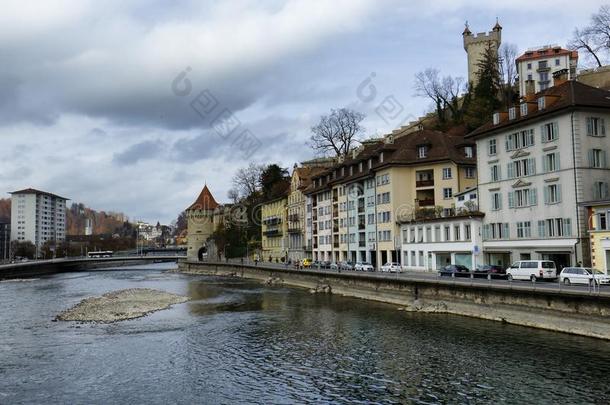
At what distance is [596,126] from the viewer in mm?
44312

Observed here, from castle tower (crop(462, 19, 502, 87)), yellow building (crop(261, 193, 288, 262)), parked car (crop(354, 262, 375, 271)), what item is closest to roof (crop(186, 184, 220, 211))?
yellow building (crop(261, 193, 288, 262))

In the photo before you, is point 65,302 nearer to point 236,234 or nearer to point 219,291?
point 219,291

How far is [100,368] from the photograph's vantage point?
85.1ft

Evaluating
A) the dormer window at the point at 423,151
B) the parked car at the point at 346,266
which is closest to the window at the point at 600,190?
the dormer window at the point at 423,151

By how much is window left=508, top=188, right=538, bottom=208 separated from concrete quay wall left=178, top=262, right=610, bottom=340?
39.3 feet

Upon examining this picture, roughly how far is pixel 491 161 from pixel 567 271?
18503 mm

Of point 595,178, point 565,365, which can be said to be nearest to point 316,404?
point 565,365

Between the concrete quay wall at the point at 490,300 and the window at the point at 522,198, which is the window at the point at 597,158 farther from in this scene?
the concrete quay wall at the point at 490,300

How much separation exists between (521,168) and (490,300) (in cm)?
1694

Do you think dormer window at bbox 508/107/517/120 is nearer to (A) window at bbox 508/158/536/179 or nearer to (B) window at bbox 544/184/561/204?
(A) window at bbox 508/158/536/179

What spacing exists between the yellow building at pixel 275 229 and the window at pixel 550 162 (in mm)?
69330

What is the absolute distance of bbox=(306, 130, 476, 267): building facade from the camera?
65625 mm

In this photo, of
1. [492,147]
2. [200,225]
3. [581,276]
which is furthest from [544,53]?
[200,225]

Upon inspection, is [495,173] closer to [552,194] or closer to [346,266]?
[552,194]
